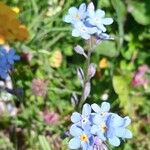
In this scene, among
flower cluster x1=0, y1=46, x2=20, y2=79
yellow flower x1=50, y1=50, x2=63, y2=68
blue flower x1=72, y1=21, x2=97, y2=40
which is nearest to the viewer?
blue flower x1=72, y1=21, x2=97, y2=40

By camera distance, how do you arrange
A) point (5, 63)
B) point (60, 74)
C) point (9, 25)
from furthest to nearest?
point (60, 74)
point (9, 25)
point (5, 63)

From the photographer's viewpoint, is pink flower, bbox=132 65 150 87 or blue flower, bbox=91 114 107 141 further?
pink flower, bbox=132 65 150 87

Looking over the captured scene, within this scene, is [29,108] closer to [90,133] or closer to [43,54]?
[43,54]

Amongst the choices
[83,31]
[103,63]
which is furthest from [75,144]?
[103,63]

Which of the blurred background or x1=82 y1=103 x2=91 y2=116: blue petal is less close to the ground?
x1=82 y1=103 x2=91 y2=116: blue petal

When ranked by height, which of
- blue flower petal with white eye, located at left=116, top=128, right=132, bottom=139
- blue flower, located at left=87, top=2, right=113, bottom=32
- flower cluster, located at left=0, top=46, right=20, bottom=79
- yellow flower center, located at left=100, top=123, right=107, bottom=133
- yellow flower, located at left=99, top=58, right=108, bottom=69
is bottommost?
yellow flower, located at left=99, top=58, right=108, bottom=69

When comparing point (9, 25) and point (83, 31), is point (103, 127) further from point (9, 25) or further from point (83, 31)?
→ point (9, 25)

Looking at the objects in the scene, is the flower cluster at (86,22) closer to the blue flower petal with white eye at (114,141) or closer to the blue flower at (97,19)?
the blue flower at (97,19)

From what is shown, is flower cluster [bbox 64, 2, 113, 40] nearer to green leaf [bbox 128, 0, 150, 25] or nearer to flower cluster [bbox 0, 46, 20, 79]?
flower cluster [bbox 0, 46, 20, 79]

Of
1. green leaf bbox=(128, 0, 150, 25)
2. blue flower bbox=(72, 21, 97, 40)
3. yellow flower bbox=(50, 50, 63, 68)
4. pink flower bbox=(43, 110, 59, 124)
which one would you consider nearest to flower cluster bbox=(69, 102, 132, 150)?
blue flower bbox=(72, 21, 97, 40)
